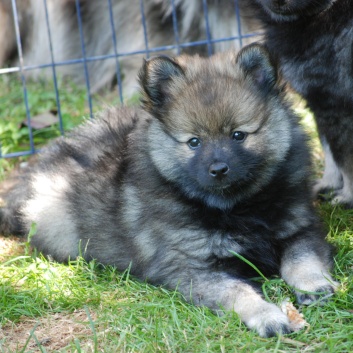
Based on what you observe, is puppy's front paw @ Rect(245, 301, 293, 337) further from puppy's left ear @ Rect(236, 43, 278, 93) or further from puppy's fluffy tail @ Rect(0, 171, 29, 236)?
puppy's fluffy tail @ Rect(0, 171, 29, 236)

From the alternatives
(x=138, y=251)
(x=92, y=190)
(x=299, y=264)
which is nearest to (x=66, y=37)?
(x=92, y=190)

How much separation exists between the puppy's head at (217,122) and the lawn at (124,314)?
50 centimetres

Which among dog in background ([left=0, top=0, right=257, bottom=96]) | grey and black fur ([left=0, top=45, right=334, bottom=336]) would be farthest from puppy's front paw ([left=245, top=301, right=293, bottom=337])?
dog in background ([left=0, top=0, right=257, bottom=96])

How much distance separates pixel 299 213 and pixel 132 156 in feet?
2.67

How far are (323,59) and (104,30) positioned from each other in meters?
2.84

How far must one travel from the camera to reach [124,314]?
9.24 ft

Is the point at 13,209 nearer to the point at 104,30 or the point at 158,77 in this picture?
the point at 158,77

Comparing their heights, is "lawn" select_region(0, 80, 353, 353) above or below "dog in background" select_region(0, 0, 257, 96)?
below

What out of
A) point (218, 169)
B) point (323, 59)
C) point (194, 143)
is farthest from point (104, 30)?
point (218, 169)

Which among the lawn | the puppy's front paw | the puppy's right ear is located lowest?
the lawn

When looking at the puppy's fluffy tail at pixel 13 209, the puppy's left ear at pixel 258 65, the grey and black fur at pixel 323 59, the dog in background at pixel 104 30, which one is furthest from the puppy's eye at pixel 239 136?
the dog in background at pixel 104 30

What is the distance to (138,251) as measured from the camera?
10.3 feet

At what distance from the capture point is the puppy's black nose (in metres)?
2.75

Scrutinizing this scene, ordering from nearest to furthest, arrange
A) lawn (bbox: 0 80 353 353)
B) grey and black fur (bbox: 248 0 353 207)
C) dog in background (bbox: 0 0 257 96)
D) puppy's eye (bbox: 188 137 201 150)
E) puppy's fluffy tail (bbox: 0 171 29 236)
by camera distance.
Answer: lawn (bbox: 0 80 353 353), puppy's eye (bbox: 188 137 201 150), grey and black fur (bbox: 248 0 353 207), puppy's fluffy tail (bbox: 0 171 29 236), dog in background (bbox: 0 0 257 96)
